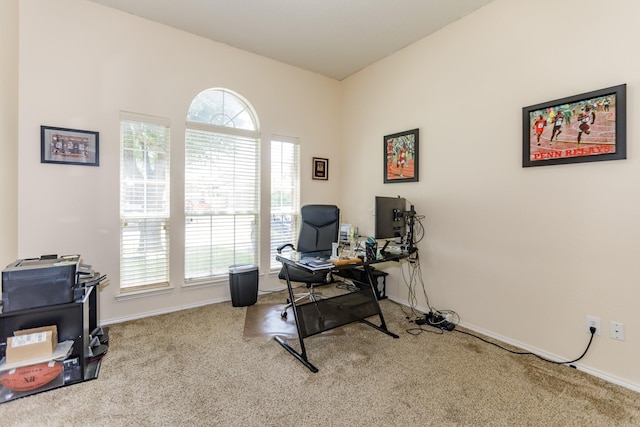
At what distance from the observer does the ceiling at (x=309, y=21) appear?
2752 millimetres

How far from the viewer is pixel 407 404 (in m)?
1.80

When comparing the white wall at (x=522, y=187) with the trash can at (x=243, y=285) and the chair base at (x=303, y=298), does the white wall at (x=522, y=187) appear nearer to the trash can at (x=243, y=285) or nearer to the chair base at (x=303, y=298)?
the chair base at (x=303, y=298)

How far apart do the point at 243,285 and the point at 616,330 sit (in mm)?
3182

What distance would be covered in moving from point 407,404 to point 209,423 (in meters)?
1.15

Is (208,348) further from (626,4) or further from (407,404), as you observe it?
(626,4)

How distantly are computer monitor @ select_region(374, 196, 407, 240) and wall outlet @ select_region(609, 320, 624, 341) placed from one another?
1641mm

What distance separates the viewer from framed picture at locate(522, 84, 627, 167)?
6.56 feet

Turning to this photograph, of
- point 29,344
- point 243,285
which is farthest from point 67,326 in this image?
point 243,285

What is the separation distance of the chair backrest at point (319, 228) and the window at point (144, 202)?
1.49 m

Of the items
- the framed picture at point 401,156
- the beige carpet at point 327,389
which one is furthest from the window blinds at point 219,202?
the framed picture at point 401,156

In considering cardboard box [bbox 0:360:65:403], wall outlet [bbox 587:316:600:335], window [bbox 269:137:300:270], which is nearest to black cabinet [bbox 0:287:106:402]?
cardboard box [bbox 0:360:65:403]

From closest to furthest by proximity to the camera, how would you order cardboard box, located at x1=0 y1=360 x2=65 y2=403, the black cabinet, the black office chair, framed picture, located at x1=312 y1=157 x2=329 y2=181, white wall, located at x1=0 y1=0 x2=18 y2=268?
1. cardboard box, located at x1=0 y1=360 x2=65 y2=403
2. the black cabinet
3. white wall, located at x1=0 y1=0 x2=18 y2=268
4. the black office chair
5. framed picture, located at x1=312 y1=157 x2=329 y2=181

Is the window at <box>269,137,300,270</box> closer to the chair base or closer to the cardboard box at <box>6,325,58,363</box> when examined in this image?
the chair base

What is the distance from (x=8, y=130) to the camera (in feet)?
7.72
